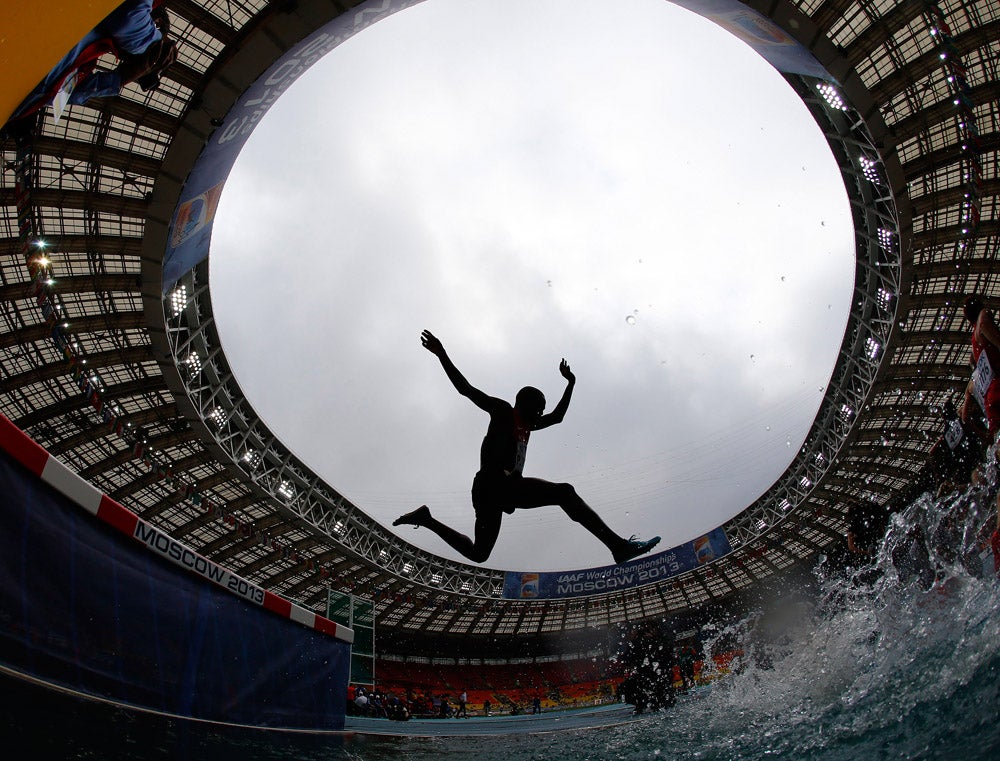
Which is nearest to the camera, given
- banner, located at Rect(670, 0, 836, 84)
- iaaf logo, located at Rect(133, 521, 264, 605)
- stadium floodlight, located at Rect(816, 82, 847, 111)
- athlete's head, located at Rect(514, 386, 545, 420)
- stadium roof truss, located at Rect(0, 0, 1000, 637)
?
iaaf logo, located at Rect(133, 521, 264, 605)

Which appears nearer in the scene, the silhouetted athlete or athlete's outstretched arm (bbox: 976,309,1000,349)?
athlete's outstretched arm (bbox: 976,309,1000,349)

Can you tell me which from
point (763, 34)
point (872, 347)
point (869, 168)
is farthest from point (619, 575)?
point (763, 34)

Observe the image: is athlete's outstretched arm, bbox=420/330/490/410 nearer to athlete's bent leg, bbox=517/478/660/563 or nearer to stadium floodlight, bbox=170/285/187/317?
athlete's bent leg, bbox=517/478/660/563

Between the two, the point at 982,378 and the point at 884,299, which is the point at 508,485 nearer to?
the point at 982,378

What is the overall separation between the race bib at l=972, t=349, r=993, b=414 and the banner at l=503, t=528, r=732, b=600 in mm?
23022

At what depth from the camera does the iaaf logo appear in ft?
11.7

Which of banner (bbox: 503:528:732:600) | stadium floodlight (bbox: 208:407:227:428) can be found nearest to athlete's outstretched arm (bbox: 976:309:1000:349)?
stadium floodlight (bbox: 208:407:227:428)

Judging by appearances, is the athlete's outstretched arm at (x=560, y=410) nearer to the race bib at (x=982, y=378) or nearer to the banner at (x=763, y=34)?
the race bib at (x=982, y=378)

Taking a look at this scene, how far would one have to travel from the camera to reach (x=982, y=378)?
3.68m

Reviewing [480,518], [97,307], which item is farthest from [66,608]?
[97,307]

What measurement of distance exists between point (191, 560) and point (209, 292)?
14.0 m

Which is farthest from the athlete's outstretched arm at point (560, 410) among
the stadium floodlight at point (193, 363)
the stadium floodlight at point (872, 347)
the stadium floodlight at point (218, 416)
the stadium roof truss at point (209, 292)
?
the stadium floodlight at point (872, 347)

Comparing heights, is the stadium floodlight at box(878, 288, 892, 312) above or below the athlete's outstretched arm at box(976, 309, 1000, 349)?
above

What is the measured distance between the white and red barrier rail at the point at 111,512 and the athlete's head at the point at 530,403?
2.60 metres
